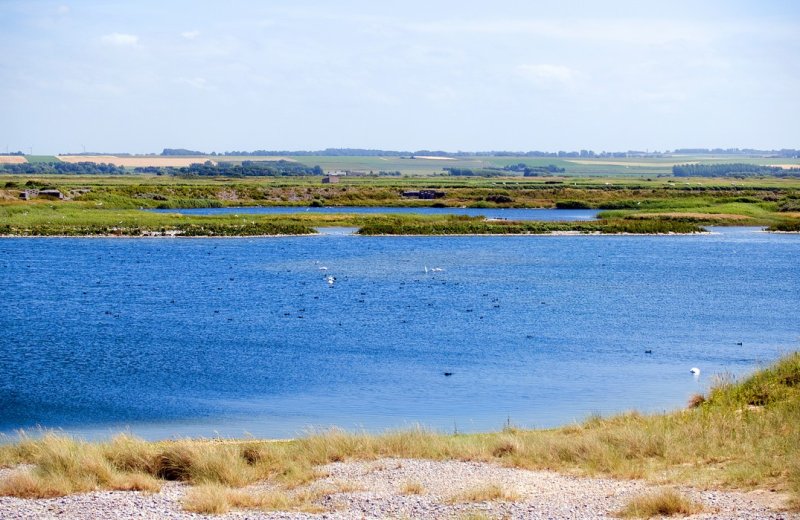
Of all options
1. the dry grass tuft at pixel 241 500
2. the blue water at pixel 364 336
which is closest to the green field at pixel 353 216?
the blue water at pixel 364 336

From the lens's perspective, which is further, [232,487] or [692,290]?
[692,290]

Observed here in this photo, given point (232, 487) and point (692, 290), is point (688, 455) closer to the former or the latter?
point (232, 487)

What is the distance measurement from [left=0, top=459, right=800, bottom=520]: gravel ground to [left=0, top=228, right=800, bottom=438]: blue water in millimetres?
5889

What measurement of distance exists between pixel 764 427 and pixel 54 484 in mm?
10876

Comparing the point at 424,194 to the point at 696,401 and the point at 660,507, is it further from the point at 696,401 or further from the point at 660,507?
the point at 660,507

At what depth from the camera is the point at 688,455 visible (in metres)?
15.6

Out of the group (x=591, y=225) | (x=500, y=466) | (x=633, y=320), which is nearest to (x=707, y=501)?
(x=500, y=466)

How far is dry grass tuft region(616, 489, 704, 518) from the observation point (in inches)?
507

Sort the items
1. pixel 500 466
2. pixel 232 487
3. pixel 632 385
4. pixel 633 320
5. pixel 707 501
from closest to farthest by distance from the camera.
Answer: pixel 707 501
pixel 232 487
pixel 500 466
pixel 632 385
pixel 633 320

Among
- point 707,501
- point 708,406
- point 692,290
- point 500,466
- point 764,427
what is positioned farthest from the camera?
point 692,290

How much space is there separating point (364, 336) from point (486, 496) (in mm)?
18845

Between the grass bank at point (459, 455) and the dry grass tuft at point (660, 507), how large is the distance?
125cm

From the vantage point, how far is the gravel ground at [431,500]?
12961mm

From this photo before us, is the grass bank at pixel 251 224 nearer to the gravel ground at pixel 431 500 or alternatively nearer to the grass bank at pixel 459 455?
the grass bank at pixel 459 455
